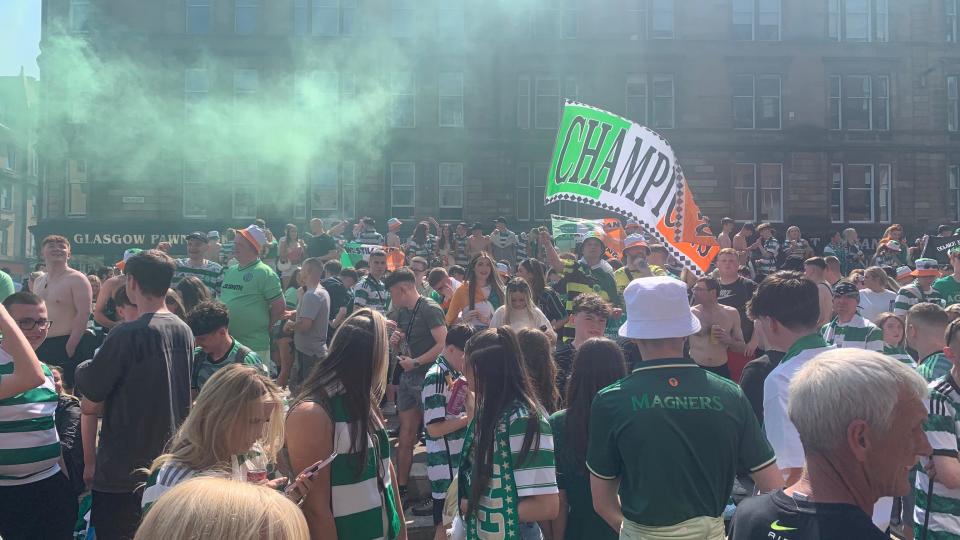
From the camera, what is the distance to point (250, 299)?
679 cm

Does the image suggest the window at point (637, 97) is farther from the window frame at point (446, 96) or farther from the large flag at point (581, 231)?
the large flag at point (581, 231)

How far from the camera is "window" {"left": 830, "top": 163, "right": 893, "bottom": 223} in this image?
98.6 feet

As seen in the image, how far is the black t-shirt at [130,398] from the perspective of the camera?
3695 millimetres

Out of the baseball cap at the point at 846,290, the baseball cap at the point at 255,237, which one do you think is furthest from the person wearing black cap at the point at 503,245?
the baseball cap at the point at 846,290

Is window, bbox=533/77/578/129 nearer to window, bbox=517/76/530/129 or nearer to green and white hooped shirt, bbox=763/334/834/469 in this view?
window, bbox=517/76/530/129

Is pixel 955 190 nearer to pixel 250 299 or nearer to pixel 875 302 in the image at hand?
pixel 875 302

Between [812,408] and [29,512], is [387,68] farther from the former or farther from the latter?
[812,408]

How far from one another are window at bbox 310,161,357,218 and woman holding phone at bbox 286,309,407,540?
1021 inches

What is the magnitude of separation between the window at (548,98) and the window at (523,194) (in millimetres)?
1823

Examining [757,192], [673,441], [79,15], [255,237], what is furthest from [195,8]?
[673,441]

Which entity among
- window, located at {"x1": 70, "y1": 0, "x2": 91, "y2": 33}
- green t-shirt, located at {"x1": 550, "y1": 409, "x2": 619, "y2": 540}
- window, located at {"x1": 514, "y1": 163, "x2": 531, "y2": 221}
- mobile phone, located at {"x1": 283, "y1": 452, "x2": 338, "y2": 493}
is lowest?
green t-shirt, located at {"x1": 550, "y1": 409, "x2": 619, "y2": 540}

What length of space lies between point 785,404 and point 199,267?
6.32 m

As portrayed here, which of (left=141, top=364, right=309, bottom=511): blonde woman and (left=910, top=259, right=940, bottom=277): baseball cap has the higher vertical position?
(left=910, top=259, right=940, bottom=277): baseball cap

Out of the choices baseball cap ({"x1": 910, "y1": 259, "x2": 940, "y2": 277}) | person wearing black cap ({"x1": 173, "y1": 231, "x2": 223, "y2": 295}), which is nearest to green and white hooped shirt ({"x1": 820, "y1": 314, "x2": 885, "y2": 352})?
baseball cap ({"x1": 910, "y1": 259, "x2": 940, "y2": 277})
